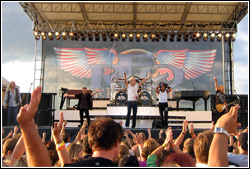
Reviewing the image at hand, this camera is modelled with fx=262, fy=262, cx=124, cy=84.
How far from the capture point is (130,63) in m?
13.1

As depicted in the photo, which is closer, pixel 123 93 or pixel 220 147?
pixel 220 147

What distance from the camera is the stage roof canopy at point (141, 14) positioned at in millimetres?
10891

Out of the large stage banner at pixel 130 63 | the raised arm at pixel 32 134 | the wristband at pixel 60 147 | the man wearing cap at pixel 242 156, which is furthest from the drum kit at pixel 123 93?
the raised arm at pixel 32 134

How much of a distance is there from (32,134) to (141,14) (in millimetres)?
10936

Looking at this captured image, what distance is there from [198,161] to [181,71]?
37.1 feet

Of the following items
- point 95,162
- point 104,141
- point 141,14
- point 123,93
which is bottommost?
point 95,162

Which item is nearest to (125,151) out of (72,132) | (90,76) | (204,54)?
(72,132)

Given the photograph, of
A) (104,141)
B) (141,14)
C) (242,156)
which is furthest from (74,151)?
(141,14)

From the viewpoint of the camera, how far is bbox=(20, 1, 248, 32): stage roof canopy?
10.9m

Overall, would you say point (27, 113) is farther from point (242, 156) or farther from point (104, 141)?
point (242, 156)

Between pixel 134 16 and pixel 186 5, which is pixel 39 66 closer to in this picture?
pixel 134 16

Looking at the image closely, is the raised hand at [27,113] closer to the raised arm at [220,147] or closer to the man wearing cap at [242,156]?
the raised arm at [220,147]

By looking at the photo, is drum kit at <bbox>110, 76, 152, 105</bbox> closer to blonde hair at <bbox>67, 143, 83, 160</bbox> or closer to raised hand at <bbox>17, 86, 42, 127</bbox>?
blonde hair at <bbox>67, 143, 83, 160</bbox>

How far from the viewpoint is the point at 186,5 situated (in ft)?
35.5
